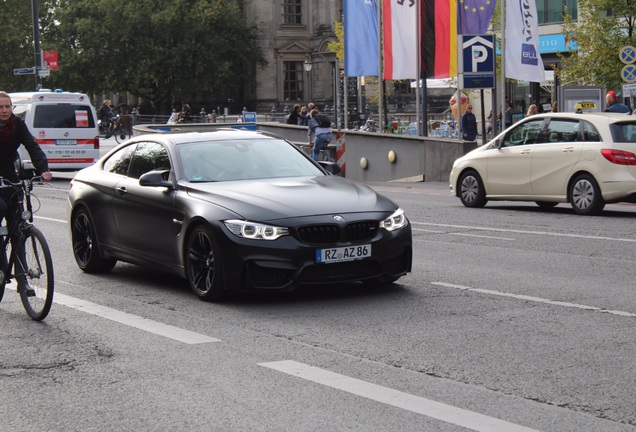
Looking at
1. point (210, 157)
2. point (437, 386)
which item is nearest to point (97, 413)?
point (437, 386)

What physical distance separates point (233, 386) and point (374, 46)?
2818 centimetres

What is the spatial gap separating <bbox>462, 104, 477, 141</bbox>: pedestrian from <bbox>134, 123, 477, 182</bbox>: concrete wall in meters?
2.64

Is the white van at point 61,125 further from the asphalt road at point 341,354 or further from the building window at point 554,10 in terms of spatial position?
the building window at point 554,10

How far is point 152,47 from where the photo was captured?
78.2m

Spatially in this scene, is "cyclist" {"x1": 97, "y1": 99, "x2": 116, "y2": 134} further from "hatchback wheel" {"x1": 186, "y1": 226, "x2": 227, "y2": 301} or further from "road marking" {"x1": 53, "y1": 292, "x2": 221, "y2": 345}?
"hatchback wheel" {"x1": 186, "y1": 226, "x2": 227, "y2": 301}

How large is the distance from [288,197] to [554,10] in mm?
46059

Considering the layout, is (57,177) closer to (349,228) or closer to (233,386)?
(349,228)

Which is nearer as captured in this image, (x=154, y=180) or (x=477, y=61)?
(x=154, y=180)

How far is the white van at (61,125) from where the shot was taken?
32.5 meters

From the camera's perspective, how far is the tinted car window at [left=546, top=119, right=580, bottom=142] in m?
19.1

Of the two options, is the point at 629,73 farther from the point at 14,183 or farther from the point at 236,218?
the point at 14,183

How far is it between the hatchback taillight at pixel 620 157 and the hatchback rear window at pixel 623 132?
26 centimetres

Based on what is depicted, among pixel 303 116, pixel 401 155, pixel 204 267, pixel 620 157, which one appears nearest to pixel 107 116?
pixel 303 116

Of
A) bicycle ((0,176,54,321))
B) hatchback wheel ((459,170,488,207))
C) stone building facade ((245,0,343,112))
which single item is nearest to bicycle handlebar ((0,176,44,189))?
bicycle ((0,176,54,321))
